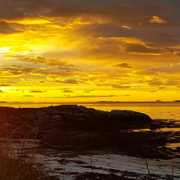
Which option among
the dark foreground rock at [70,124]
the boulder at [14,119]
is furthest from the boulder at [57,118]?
the boulder at [14,119]

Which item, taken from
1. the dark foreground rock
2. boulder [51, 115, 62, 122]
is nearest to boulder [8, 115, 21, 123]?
the dark foreground rock

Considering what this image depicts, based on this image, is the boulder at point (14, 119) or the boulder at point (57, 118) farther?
the boulder at point (57, 118)

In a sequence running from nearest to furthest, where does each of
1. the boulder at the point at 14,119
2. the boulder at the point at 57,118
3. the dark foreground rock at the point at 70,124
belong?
the dark foreground rock at the point at 70,124 → the boulder at the point at 14,119 → the boulder at the point at 57,118

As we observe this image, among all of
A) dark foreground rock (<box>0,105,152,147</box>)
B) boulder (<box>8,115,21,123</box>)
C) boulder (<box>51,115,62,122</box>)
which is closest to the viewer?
dark foreground rock (<box>0,105,152,147</box>)

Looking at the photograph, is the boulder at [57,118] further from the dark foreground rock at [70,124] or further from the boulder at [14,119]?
the boulder at [14,119]

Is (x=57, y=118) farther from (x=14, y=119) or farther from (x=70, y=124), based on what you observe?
(x=14, y=119)

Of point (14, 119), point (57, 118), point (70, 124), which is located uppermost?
point (57, 118)

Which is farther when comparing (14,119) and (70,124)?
Result: (14,119)

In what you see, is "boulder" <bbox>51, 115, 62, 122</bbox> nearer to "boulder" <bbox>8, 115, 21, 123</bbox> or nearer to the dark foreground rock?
the dark foreground rock

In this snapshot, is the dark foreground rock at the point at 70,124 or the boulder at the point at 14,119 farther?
the boulder at the point at 14,119

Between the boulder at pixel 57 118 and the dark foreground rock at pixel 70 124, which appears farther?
the boulder at pixel 57 118

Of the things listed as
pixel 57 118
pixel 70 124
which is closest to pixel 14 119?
pixel 57 118

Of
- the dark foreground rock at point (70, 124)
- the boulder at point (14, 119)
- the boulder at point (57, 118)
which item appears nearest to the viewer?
the dark foreground rock at point (70, 124)

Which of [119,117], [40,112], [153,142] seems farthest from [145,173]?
[119,117]
